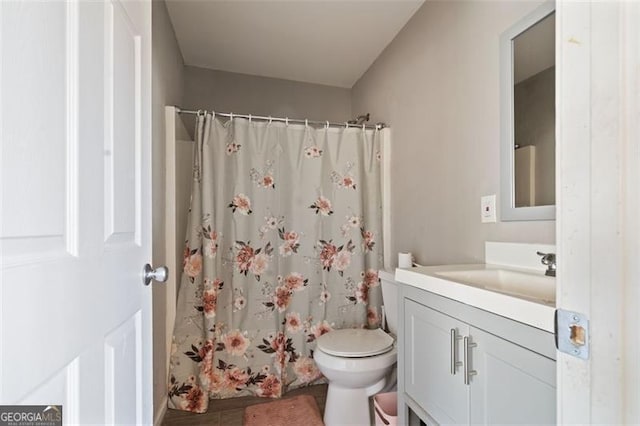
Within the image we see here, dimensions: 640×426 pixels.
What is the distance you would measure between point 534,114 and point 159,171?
184 centimetres

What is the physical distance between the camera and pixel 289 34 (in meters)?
2.26

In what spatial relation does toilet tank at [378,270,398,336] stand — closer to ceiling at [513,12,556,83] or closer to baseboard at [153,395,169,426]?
ceiling at [513,12,556,83]

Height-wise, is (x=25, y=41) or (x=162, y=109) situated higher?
(x=162, y=109)

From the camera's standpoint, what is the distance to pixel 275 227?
2.12 metres

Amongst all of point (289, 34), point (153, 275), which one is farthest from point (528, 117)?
point (289, 34)

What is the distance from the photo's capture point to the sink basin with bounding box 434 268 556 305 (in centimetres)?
106

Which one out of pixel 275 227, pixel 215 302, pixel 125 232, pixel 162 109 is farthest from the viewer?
pixel 275 227

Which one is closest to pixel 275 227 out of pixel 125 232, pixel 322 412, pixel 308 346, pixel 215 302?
pixel 215 302

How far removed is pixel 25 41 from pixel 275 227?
1.71 m

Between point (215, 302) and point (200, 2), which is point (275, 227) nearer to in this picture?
point (215, 302)

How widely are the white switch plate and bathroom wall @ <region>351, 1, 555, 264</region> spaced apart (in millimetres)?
27

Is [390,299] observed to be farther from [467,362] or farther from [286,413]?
[467,362]

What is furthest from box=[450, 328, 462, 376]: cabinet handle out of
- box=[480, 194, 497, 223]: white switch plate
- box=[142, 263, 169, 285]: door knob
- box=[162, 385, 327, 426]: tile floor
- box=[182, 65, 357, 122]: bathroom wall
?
box=[182, 65, 357, 122]: bathroom wall

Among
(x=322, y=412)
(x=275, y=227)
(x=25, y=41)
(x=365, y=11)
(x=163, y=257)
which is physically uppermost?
(x=365, y=11)
